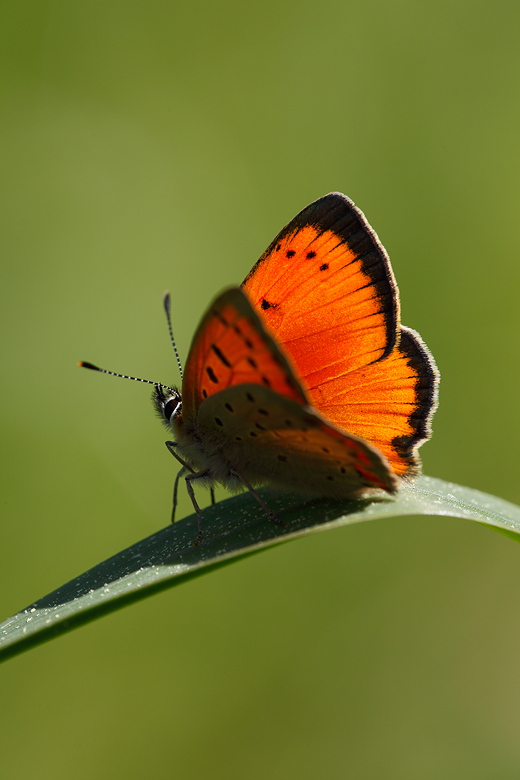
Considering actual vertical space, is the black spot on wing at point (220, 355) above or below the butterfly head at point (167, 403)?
above

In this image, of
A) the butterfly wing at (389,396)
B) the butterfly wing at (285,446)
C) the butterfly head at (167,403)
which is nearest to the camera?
the butterfly wing at (285,446)

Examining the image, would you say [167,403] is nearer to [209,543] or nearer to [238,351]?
[209,543]

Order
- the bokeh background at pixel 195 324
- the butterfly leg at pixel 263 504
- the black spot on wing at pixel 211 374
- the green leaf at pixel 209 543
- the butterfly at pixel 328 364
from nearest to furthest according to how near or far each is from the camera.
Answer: the green leaf at pixel 209 543
the black spot on wing at pixel 211 374
the butterfly leg at pixel 263 504
the butterfly at pixel 328 364
the bokeh background at pixel 195 324

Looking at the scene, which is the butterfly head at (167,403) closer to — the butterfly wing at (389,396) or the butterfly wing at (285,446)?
the butterfly wing at (285,446)

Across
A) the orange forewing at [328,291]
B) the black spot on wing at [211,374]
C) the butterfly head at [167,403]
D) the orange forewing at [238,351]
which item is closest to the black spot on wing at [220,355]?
the orange forewing at [238,351]

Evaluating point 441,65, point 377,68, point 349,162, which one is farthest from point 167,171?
point 441,65

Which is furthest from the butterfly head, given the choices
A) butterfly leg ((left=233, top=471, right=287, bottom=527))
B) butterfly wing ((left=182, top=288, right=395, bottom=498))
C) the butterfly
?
butterfly leg ((left=233, top=471, right=287, bottom=527))

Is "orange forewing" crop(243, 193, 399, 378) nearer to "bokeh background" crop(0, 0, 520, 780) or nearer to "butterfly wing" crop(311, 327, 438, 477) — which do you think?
"butterfly wing" crop(311, 327, 438, 477)
